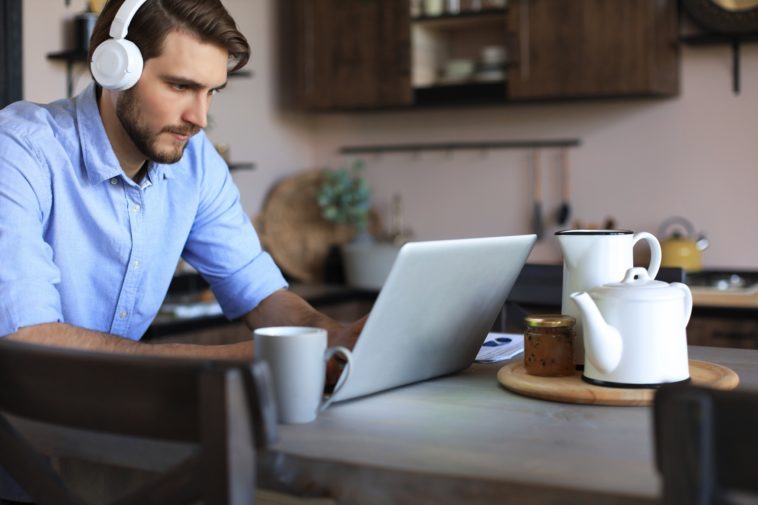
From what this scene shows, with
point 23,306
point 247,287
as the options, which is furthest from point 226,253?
point 23,306

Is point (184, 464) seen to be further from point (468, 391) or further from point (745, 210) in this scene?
point (745, 210)

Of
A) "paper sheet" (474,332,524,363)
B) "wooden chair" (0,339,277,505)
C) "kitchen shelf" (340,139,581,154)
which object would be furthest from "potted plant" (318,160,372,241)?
"wooden chair" (0,339,277,505)

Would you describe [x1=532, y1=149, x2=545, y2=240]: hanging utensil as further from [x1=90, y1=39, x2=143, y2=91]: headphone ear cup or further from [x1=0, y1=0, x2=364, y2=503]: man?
[x1=90, y1=39, x2=143, y2=91]: headphone ear cup

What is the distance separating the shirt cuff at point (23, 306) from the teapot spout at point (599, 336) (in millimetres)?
757

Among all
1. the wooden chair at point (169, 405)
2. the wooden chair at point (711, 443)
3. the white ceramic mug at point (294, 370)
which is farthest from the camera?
the white ceramic mug at point (294, 370)

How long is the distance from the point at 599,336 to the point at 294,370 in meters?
0.39

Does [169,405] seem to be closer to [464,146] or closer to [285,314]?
[285,314]

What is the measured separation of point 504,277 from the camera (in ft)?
4.75

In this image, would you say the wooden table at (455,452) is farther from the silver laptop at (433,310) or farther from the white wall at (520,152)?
the white wall at (520,152)

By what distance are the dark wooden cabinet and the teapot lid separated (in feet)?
7.41

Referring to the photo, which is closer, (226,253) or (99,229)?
(99,229)

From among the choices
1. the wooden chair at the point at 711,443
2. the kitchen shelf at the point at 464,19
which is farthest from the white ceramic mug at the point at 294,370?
the kitchen shelf at the point at 464,19

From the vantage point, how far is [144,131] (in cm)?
172

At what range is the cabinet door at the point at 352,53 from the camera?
3.78 metres
